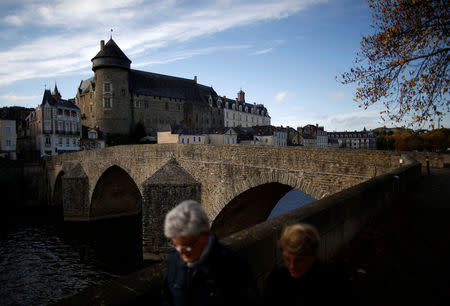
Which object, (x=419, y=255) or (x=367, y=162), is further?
(x=367, y=162)

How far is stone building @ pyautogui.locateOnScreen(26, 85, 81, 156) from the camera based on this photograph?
44156mm

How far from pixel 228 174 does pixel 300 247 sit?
12.3 m

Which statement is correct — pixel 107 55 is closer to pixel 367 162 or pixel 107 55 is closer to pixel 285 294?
pixel 367 162

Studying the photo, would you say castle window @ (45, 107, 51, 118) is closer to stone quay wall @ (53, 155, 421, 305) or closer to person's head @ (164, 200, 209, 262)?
stone quay wall @ (53, 155, 421, 305)

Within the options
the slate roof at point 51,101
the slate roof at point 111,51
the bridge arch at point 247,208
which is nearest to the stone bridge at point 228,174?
the bridge arch at point 247,208

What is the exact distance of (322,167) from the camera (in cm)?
1042

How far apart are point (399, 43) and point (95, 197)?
27.8 metres

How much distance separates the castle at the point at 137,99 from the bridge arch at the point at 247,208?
44541 millimetres

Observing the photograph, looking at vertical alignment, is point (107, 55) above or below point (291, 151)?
above

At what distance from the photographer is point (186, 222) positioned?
1.69 meters

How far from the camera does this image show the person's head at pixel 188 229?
5.55 feet

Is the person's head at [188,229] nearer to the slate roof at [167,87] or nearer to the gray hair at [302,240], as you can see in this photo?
the gray hair at [302,240]

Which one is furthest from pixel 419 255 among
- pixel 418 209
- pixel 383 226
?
pixel 418 209

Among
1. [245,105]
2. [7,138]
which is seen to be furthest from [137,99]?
[245,105]
